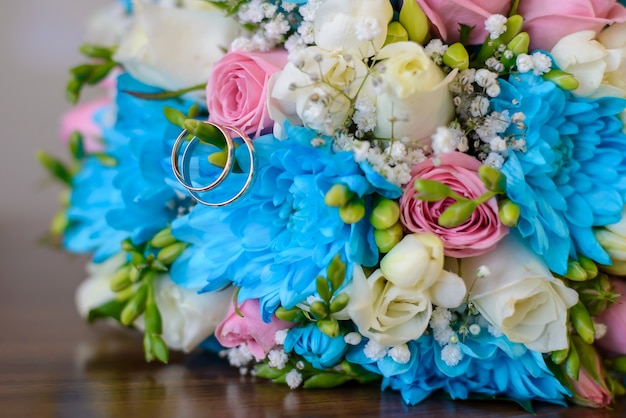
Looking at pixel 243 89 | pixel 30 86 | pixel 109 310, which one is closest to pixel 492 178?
pixel 243 89

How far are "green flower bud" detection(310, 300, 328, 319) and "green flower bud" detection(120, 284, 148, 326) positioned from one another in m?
0.24

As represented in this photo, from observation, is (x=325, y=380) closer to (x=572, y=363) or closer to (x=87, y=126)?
(x=572, y=363)

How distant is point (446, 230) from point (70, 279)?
85 centimetres

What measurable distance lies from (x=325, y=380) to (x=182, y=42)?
0.37 meters

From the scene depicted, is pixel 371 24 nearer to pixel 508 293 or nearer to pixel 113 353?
pixel 508 293

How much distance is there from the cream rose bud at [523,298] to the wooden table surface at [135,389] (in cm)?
7

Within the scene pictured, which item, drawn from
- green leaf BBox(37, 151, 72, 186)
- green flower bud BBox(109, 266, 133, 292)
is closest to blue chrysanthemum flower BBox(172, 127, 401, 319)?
green flower bud BBox(109, 266, 133, 292)

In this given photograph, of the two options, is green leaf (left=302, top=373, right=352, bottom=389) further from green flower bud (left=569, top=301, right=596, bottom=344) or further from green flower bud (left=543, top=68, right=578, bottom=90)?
green flower bud (left=543, top=68, right=578, bottom=90)

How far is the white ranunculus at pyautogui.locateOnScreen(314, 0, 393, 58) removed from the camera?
59 cm

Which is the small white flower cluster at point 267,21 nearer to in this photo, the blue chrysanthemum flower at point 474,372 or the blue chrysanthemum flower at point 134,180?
the blue chrysanthemum flower at point 134,180

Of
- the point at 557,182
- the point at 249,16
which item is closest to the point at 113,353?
the point at 249,16

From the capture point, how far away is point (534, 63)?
600mm

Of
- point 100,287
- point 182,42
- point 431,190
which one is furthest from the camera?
point 100,287

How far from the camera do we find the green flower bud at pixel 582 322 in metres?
0.61
